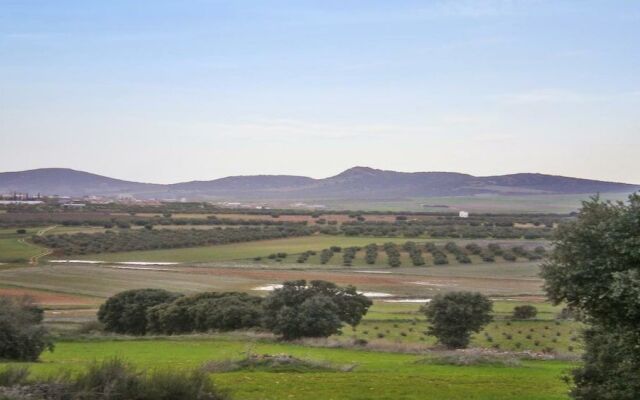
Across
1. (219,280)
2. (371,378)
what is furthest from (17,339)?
(219,280)

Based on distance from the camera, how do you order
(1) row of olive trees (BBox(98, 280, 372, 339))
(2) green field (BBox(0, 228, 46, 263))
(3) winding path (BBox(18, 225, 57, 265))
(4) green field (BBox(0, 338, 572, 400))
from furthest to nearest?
(2) green field (BBox(0, 228, 46, 263)), (3) winding path (BBox(18, 225, 57, 265)), (1) row of olive trees (BBox(98, 280, 372, 339)), (4) green field (BBox(0, 338, 572, 400))

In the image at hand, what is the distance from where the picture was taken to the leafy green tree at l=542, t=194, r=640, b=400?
13641 mm

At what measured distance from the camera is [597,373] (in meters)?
16.5

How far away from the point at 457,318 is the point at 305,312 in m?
7.96

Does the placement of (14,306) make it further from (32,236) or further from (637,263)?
(32,236)

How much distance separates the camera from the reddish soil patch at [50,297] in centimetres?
5528

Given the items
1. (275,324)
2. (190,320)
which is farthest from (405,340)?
(190,320)

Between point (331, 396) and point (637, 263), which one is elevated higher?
point (637, 263)

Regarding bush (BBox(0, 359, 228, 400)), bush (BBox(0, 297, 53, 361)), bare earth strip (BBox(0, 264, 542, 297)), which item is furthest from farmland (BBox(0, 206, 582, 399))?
bush (BBox(0, 359, 228, 400))

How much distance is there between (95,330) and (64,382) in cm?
3056

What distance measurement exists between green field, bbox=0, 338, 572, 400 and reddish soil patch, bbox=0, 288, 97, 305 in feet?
80.8

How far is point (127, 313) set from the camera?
45.7m

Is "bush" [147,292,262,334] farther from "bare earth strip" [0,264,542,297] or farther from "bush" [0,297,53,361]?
"bush" [0,297,53,361]

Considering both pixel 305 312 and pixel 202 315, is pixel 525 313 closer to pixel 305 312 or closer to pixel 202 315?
pixel 305 312
